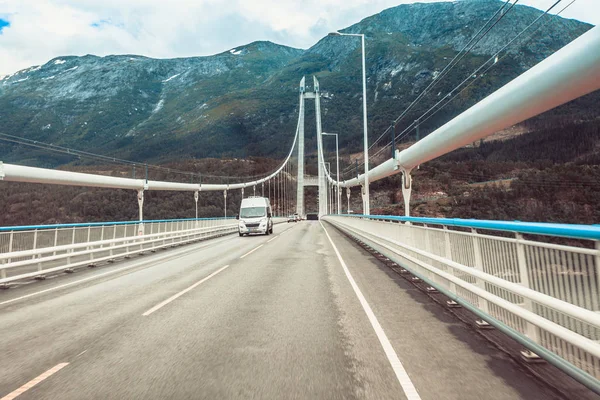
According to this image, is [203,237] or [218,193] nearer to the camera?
[203,237]

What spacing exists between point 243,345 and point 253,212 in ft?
85.9

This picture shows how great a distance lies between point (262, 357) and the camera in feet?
13.7

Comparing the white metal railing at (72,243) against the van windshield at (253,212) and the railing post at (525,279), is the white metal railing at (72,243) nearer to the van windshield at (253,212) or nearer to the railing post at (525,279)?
the van windshield at (253,212)

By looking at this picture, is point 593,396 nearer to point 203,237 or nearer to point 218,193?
point 203,237

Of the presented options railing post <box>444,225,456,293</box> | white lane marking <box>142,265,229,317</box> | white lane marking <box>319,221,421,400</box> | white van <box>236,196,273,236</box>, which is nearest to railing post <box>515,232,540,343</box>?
white lane marking <box>319,221,421,400</box>

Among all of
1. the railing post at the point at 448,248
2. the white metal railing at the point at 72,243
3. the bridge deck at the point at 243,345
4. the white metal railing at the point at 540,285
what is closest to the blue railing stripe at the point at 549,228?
the white metal railing at the point at 540,285

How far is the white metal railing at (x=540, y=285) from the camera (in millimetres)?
3061

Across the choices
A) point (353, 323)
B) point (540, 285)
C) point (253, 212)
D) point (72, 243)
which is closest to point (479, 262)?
point (540, 285)

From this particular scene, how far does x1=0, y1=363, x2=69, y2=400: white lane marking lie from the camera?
3271 millimetres

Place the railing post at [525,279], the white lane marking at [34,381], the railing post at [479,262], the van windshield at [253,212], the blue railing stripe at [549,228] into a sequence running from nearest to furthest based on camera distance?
1. the blue railing stripe at [549,228]
2. the white lane marking at [34,381]
3. the railing post at [525,279]
4. the railing post at [479,262]
5. the van windshield at [253,212]

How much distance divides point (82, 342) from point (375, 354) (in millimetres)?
3522

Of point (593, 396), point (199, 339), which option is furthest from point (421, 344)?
point (199, 339)

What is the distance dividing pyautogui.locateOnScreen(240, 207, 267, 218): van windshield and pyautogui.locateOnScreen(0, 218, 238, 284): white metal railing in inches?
268

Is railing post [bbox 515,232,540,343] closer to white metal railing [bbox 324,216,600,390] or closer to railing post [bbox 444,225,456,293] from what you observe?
white metal railing [bbox 324,216,600,390]
